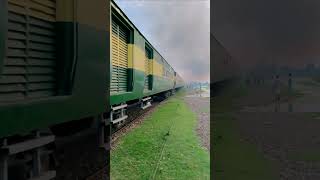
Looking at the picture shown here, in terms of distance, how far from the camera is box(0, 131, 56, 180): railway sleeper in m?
3.08

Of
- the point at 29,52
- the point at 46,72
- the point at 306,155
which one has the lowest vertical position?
the point at 306,155

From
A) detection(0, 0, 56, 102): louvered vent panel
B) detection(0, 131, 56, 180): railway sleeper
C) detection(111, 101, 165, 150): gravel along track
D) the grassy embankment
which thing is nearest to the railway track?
detection(111, 101, 165, 150): gravel along track

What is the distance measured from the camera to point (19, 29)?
127 inches

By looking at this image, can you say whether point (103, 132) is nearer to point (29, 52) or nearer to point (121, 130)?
point (29, 52)

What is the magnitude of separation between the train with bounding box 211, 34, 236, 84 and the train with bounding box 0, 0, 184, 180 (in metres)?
12.8

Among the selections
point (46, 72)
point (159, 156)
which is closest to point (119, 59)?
point (159, 156)

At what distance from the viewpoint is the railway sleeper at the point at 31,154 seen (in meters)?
3.08

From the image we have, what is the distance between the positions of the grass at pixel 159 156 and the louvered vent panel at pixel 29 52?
11.4 feet

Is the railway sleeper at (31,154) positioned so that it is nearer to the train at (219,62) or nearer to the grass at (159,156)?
the grass at (159,156)

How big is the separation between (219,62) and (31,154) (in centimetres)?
1592

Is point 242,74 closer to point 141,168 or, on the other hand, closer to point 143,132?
point 143,132

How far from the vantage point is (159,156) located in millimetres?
8609

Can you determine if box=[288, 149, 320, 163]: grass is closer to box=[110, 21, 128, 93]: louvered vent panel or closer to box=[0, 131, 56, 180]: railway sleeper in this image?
box=[110, 21, 128, 93]: louvered vent panel

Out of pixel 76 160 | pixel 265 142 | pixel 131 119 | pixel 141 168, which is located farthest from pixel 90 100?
pixel 131 119
